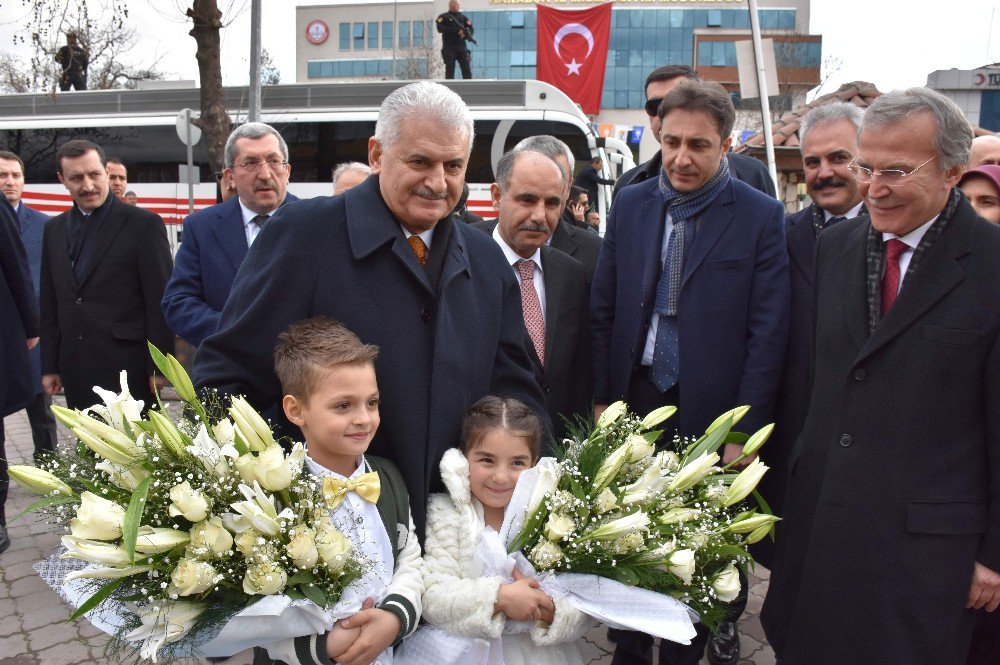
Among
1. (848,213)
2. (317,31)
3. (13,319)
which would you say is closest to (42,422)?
(13,319)

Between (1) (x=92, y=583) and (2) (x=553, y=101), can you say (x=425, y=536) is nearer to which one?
(1) (x=92, y=583)

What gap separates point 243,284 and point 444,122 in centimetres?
74

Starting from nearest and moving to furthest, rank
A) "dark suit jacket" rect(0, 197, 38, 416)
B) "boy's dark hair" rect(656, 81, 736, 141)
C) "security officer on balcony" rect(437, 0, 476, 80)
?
"boy's dark hair" rect(656, 81, 736, 141), "dark suit jacket" rect(0, 197, 38, 416), "security officer on balcony" rect(437, 0, 476, 80)

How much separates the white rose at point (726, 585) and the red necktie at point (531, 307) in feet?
Answer: 4.54

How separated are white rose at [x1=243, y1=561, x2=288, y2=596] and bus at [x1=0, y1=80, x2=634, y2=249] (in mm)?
12381

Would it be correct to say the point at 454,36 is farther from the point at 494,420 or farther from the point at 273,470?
the point at 273,470

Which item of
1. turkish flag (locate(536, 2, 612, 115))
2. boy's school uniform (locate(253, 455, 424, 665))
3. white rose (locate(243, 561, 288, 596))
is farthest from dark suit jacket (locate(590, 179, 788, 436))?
turkish flag (locate(536, 2, 612, 115))

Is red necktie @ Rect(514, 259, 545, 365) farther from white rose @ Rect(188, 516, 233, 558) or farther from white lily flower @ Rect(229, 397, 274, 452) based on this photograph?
white rose @ Rect(188, 516, 233, 558)

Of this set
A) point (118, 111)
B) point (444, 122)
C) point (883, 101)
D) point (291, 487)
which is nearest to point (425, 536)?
point (291, 487)

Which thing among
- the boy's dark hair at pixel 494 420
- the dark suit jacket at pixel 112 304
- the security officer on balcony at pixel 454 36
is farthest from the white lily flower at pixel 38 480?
the security officer on balcony at pixel 454 36

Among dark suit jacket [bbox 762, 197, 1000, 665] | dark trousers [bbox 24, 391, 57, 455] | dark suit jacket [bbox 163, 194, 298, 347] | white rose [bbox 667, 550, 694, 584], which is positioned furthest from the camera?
dark trousers [bbox 24, 391, 57, 455]

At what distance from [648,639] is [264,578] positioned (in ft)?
6.45

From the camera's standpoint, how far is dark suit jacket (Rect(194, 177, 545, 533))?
2236mm

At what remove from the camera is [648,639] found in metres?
3.23
